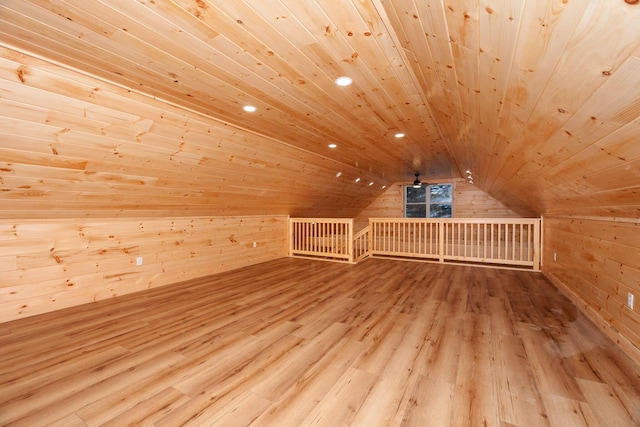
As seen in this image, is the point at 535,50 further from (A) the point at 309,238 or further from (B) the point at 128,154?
(A) the point at 309,238

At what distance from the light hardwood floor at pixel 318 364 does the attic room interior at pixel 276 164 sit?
19 millimetres

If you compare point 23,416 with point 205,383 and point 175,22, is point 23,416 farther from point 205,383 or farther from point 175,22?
point 175,22

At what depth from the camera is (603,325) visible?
97.0 inches

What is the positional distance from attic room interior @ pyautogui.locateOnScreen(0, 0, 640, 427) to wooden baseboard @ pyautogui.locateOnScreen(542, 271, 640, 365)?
24 millimetres

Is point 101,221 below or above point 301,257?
above

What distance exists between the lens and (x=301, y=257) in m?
6.51

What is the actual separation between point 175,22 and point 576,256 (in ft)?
14.5

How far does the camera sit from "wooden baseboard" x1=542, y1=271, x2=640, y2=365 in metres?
2.03

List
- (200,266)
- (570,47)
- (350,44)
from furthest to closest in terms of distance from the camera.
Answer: (200,266) < (350,44) < (570,47)

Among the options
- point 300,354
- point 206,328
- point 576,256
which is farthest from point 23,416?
point 576,256

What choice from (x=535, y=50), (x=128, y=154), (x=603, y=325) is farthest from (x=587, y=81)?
(x=128, y=154)

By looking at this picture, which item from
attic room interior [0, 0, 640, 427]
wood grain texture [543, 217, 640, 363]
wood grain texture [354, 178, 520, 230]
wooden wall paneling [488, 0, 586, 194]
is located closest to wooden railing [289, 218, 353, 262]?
attic room interior [0, 0, 640, 427]

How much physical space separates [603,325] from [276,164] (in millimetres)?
4112

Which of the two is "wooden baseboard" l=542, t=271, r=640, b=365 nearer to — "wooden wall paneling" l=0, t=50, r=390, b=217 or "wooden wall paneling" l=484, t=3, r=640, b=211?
"wooden wall paneling" l=484, t=3, r=640, b=211
